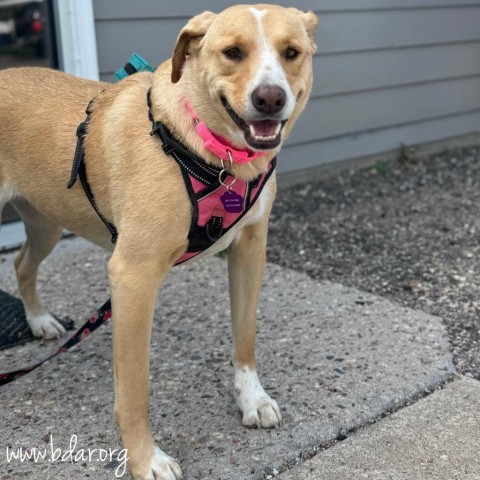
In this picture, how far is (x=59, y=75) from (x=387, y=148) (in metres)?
4.60

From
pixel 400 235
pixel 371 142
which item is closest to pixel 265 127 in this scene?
pixel 400 235

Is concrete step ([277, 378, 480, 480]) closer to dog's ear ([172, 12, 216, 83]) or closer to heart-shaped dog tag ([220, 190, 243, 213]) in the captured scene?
heart-shaped dog tag ([220, 190, 243, 213])

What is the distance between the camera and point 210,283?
14.0ft

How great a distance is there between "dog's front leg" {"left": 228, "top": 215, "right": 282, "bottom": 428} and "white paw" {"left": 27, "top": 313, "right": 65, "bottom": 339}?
1.12 meters

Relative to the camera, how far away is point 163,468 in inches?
97.9

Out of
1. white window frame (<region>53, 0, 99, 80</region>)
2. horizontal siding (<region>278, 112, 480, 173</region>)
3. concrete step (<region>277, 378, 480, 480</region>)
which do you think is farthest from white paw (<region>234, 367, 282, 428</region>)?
horizontal siding (<region>278, 112, 480, 173</region>)

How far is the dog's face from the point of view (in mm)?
2195

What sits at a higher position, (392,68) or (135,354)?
(135,354)

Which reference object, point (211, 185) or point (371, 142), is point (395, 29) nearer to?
point (371, 142)

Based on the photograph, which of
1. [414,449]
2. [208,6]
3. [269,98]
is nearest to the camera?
[269,98]

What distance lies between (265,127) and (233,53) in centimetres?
27

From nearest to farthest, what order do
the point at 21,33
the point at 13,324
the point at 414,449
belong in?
1. the point at 414,449
2. the point at 13,324
3. the point at 21,33

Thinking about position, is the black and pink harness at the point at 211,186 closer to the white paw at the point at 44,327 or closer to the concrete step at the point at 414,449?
the concrete step at the point at 414,449

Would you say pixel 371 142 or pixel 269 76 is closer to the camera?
pixel 269 76
